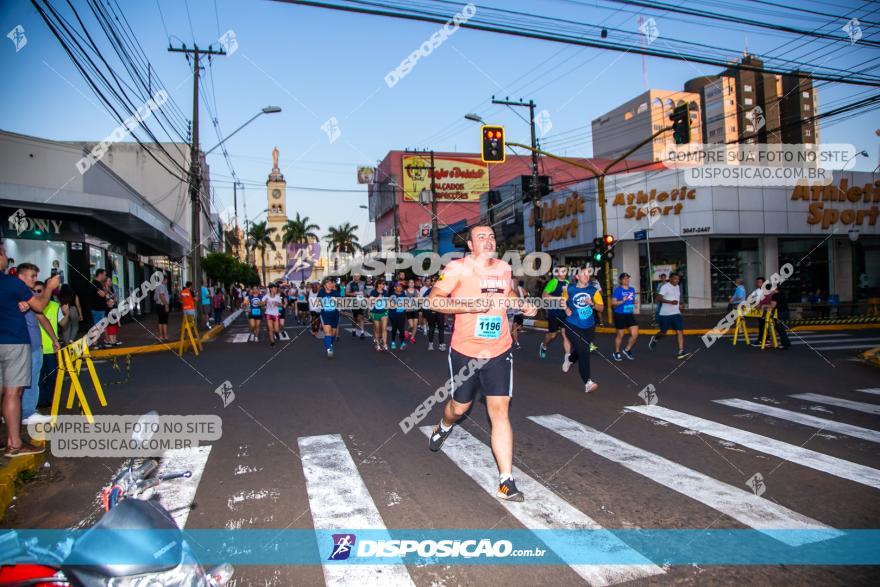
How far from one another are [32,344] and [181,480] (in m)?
3.18

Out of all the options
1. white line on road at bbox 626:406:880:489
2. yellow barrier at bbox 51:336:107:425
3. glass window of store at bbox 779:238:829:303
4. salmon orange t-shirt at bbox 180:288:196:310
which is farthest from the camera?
glass window of store at bbox 779:238:829:303

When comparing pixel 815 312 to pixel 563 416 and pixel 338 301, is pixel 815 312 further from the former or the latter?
pixel 563 416

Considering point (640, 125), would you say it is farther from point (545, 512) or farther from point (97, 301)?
point (545, 512)

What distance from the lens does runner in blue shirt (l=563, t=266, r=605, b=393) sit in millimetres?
8430

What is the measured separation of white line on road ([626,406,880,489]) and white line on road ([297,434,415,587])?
375 centimetres

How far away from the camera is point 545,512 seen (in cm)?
397

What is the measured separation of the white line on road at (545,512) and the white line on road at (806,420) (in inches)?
148

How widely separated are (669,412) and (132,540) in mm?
6484

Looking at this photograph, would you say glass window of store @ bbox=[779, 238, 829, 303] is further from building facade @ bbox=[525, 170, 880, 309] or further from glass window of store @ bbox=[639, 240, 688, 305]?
glass window of store @ bbox=[639, 240, 688, 305]

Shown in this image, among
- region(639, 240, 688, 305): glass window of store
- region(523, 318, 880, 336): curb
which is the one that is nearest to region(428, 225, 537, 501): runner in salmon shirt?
region(523, 318, 880, 336): curb

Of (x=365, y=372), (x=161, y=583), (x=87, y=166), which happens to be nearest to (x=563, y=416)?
(x=365, y=372)

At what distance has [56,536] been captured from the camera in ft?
12.4

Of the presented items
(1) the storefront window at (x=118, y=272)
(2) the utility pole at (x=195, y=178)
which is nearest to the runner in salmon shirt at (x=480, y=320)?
(2) the utility pole at (x=195, y=178)

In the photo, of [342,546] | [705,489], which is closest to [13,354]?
[342,546]
